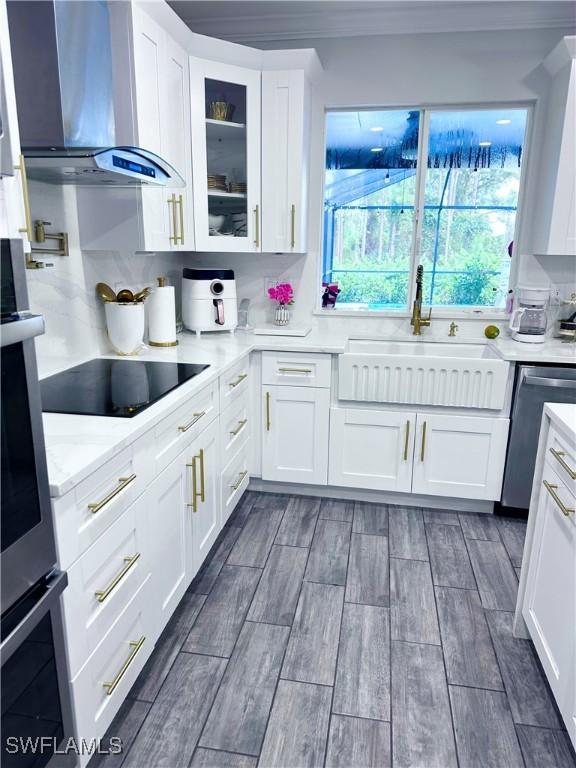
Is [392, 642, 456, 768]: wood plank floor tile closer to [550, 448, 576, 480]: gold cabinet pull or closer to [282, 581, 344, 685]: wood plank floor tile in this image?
[282, 581, 344, 685]: wood plank floor tile

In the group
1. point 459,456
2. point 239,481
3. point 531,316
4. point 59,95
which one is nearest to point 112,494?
point 59,95

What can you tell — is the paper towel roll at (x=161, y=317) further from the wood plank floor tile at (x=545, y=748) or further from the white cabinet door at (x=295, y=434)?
the wood plank floor tile at (x=545, y=748)

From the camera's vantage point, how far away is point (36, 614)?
107cm

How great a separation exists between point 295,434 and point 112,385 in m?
1.26

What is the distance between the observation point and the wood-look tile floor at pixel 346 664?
1.50 meters

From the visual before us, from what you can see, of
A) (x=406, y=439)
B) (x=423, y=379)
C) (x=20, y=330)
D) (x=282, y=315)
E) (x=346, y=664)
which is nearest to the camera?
(x=20, y=330)

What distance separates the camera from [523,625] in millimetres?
1923

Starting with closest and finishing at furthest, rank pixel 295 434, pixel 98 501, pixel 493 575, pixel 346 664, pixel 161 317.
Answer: pixel 98 501, pixel 346 664, pixel 493 575, pixel 161 317, pixel 295 434

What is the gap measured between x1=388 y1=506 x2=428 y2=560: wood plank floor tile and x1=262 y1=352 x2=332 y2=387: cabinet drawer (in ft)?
2.69

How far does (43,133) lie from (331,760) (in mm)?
2101

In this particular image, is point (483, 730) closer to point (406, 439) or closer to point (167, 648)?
point (167, 648)

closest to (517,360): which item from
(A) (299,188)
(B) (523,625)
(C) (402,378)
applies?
(C) (402,378)

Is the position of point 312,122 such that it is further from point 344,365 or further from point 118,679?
point 118,679

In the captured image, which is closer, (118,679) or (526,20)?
(118,679)
